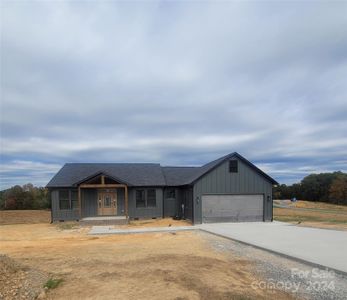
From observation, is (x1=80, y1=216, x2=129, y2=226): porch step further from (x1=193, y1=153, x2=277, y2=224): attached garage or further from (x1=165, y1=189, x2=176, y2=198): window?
Answer: (x1=193, y1=153, x2=277, y2=224): attached garage

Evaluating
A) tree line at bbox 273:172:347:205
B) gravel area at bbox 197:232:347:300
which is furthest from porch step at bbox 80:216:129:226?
tree line at bbox 273:172:347:205

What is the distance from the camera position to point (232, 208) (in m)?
21.9

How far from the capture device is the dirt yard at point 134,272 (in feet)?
21.0

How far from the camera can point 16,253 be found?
36.7 feet

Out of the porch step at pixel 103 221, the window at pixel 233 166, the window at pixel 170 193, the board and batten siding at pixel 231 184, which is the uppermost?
the window at pixel 233 166

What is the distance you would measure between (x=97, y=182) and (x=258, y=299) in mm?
18554

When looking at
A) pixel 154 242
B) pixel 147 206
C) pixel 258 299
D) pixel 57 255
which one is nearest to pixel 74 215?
pixel 147 206

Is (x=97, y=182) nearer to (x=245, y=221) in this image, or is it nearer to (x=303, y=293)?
(x=245, y=221)

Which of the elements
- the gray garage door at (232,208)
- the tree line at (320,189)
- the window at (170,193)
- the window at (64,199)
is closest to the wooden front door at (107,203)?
the window at (64,199)

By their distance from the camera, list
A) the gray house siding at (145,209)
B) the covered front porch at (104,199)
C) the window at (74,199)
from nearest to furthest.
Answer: the covered front porch at (104,199)
the window at (74,199)
the gray house siding at (145,209)

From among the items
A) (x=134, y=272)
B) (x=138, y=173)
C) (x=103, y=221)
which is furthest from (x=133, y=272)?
(x=138, y=173)

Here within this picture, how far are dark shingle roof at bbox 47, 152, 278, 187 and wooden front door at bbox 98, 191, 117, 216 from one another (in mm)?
1456

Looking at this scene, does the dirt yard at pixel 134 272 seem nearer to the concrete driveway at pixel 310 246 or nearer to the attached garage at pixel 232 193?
the concrete driveway at pixel 310 246

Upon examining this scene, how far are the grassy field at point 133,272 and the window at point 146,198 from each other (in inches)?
454
